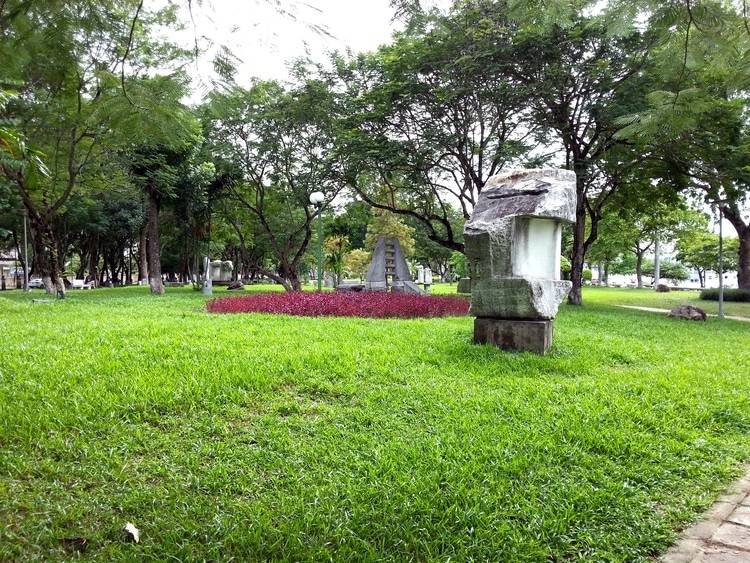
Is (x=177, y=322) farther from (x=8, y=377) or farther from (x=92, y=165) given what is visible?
(x=92, y=165)

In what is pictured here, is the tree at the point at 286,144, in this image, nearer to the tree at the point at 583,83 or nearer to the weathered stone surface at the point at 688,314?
the tree at the point at 583,83

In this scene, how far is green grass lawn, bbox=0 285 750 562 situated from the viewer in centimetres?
215

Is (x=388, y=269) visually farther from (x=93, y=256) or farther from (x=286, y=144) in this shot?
(x=93, y=256)

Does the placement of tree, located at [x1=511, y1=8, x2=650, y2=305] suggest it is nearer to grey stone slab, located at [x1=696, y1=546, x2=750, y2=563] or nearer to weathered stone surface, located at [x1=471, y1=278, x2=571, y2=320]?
weathered stone surface, located at [x1=471, y1=278, x2=571, y2=320]

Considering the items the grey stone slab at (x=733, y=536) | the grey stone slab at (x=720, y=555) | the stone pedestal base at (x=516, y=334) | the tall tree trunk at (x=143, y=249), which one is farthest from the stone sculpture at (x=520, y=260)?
the tall tree trunk at (x=143, y=249)

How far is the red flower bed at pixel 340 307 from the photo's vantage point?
9539mm

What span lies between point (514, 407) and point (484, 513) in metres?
1.56

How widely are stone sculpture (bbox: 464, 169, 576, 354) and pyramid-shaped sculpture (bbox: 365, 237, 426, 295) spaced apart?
1034cm

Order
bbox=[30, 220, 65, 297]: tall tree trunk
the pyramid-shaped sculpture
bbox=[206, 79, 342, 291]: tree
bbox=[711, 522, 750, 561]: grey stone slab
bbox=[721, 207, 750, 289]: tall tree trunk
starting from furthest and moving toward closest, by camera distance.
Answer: bbox=[721, 207, 750, 289]: tall tree trunk → the pyramid-shaped sculpture → bbox=[206, 79, 342, 291]: tree → bbox=[30, 220, 65, 297]: tall tree trunk → bbox=[711, 522, 750, 561]: grey stone slab

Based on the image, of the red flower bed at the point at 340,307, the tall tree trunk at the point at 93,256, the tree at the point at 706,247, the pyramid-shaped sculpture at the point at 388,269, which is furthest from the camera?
the tree at the point at 706,247

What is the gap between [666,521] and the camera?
2.34 meters

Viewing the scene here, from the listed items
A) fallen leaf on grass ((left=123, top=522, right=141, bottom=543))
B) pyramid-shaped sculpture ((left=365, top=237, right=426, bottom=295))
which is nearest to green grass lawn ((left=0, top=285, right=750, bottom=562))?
fallen leaf on grass ((left=123, top=522, right=141, bottom=543))

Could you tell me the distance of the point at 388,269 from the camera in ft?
56.6

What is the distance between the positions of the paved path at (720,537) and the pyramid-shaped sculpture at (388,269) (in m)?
14.0
